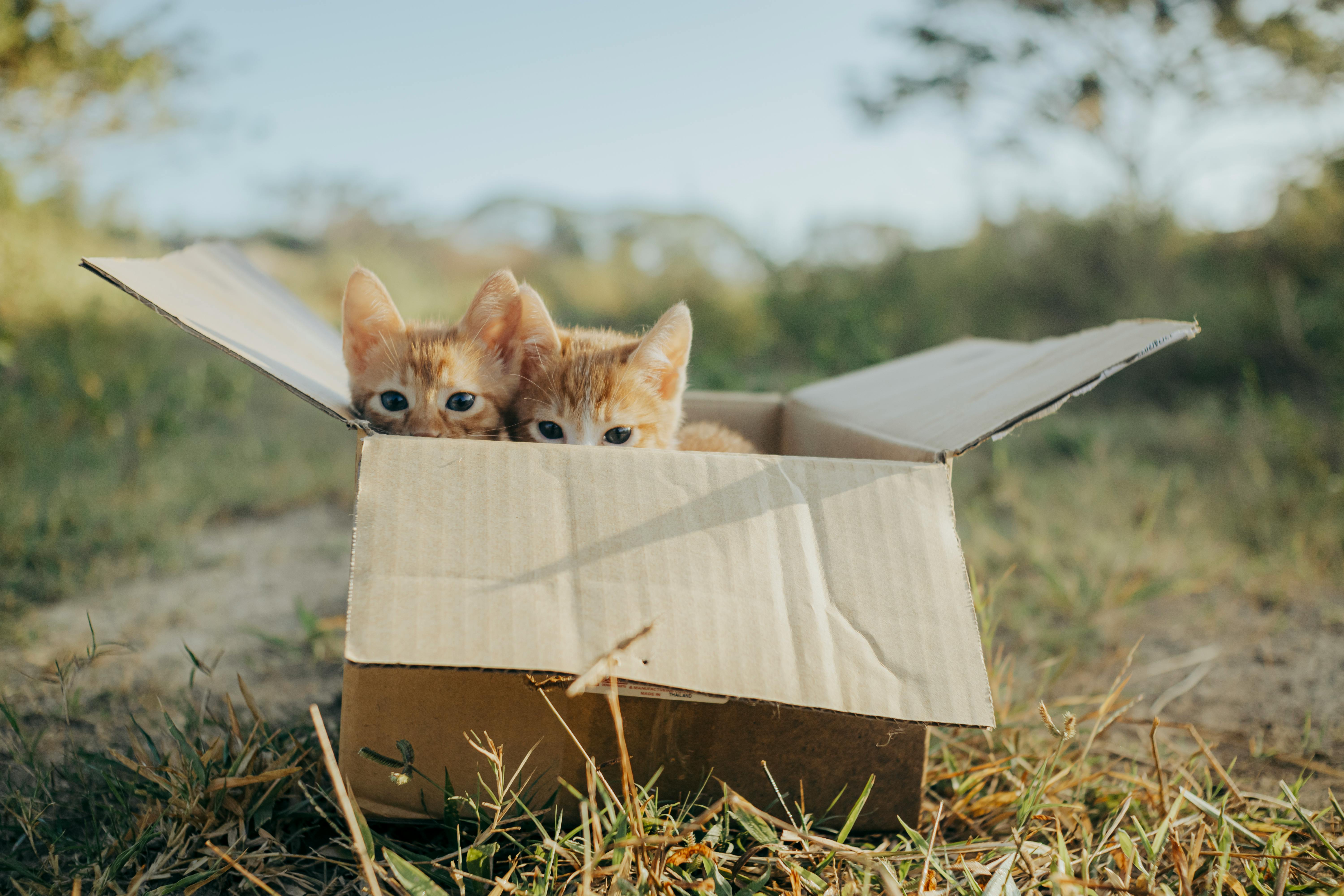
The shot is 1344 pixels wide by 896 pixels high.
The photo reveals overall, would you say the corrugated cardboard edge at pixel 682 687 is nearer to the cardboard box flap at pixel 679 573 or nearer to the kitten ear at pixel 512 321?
the cardboard box flap at pixel 679 573

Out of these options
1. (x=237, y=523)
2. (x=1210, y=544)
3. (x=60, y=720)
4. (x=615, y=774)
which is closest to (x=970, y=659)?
(x=615, y=774)

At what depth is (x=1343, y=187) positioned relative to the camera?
15.8 feet

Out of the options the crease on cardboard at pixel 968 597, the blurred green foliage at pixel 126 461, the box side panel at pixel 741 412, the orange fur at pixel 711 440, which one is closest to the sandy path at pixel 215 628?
the blurred green foliage at pixel 126 461

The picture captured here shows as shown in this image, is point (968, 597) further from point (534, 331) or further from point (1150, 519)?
point (1150, 519)

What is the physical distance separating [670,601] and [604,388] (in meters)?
0.58

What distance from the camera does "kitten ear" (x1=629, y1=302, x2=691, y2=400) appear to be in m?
1.21

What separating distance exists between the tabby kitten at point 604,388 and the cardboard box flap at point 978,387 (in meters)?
0.27

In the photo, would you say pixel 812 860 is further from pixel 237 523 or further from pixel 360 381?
pixel 237 523

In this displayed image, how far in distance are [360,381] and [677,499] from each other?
0.74 m

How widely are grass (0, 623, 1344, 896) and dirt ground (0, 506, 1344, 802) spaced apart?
0.15m

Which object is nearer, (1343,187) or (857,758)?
Answer: (857,758)

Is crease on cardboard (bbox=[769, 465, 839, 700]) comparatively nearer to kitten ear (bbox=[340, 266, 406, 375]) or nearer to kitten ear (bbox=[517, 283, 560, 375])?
kitten ear (bbox=[517, 283, 560, 375])

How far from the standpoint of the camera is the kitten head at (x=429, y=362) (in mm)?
1184

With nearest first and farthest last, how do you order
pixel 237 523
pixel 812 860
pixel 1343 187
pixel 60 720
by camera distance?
1. pixel 812 860
2. pixel 60 720
3. pixel 237 523
4. pixel 1343 187
